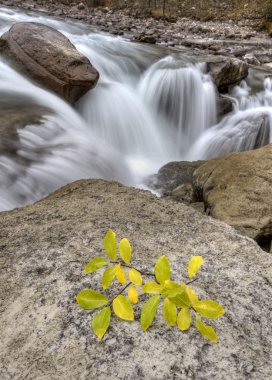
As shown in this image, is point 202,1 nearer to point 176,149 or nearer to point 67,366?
point 176,149

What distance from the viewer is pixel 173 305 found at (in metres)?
0.93

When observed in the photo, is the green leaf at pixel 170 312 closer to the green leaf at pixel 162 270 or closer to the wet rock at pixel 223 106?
the green leaf at pixel 162 270

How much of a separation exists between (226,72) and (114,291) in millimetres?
7001

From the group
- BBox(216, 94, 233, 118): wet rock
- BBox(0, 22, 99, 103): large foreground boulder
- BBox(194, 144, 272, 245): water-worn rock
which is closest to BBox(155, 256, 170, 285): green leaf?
BBox(194, 144, 272, 245): water-worn rock

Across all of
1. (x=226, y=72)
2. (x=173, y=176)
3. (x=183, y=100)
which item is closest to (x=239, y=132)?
(x=183, y=100)

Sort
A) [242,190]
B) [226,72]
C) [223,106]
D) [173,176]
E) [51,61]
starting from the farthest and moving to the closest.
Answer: [226,72] → [223,106] → [51,61] → [173,176] → [242,190]

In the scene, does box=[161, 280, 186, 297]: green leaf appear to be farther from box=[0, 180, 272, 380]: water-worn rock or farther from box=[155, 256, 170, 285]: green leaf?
box=[0, 180, 272, 380]: water-worn rock

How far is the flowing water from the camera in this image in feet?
13.6

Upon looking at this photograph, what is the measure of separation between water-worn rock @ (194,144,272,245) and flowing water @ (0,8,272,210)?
1.67 metres

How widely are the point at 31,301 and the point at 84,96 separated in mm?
5378

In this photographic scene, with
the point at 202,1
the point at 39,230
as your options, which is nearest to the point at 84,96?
the point at 39,230

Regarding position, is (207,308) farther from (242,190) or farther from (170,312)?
(242,190)

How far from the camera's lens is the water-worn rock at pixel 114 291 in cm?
96

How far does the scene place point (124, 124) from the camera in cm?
630
